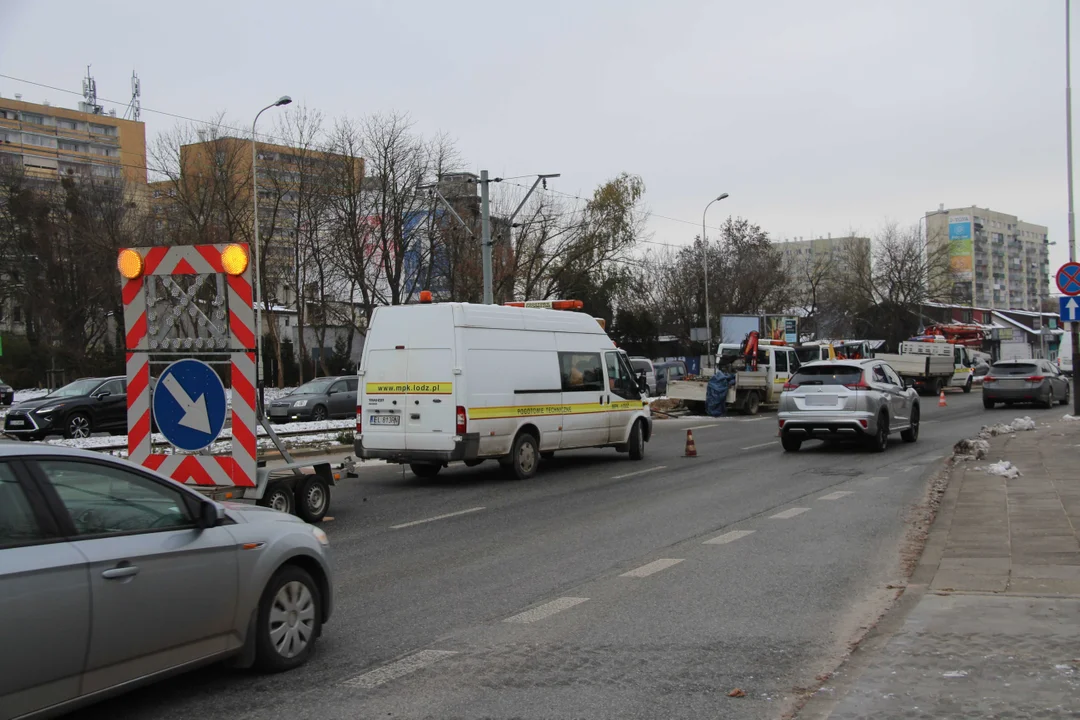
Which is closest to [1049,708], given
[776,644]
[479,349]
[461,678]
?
[776,644]

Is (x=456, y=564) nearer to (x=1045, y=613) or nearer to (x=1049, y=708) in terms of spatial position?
(x=1045, y=613)

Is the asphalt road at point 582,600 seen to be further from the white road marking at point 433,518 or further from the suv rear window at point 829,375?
the suv rear window at point 829,375

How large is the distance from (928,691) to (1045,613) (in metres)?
1.92

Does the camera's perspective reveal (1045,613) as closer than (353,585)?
Yes

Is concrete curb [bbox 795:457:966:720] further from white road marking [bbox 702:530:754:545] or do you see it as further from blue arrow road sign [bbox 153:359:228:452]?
blue arrow road sign [bbox 153:359:228:452]

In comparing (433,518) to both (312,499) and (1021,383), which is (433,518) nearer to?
(312,499)

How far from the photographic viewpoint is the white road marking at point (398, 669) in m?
5.36

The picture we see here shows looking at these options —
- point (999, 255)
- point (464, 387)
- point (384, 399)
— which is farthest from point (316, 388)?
point (999, 255)

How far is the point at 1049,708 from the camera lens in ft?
14.9

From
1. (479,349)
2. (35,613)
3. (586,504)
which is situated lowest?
(586,504)

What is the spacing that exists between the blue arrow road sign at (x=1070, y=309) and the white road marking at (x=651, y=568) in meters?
16.5

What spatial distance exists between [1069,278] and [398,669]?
19.9 metres

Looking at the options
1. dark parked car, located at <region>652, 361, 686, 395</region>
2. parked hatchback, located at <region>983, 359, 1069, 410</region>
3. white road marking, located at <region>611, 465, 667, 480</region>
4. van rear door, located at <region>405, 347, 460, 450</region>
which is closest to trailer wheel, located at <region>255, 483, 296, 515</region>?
van rear door, located at <region>405, 347, 460, 450</region>

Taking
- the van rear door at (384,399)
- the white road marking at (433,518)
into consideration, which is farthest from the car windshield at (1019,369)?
the white road marking at (433,518)
